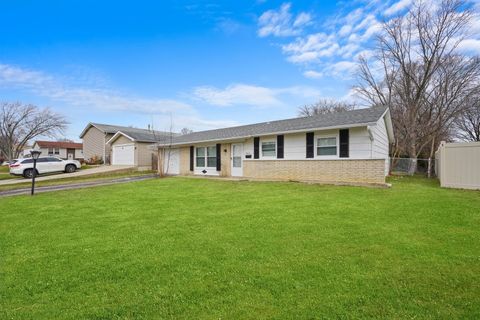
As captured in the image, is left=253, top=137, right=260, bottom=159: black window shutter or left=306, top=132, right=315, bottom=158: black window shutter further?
left=253, top=137, right=260, bottom=159: black window shutter

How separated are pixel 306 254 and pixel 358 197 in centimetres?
505

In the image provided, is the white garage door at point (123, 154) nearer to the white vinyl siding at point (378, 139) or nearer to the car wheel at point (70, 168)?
the car wheel at point (70, 168)

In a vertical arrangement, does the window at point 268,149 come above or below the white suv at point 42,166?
above

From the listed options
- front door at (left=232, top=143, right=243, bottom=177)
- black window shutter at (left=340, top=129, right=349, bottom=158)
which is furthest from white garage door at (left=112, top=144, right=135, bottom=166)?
black window shutter at (left=340, top=129, right=349, bottom=158)

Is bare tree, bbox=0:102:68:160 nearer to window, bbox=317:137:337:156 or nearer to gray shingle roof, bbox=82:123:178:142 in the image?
gray shingle roof, bbox=82:123:178:142

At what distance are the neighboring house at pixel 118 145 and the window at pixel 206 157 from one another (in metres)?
7.60

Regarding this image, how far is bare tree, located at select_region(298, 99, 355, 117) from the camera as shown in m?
33.0

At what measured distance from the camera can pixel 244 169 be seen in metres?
14.7

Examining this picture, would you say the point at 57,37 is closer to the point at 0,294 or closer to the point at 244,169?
the point at 244,169

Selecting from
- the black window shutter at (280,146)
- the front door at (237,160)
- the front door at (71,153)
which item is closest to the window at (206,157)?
the front door at (237,160)

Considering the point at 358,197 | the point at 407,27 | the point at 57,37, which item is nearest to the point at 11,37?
the point at 57,37

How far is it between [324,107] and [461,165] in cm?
2633

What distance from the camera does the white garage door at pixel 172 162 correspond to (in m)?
19.6

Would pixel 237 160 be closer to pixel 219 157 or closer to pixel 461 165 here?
pixel 219 157
